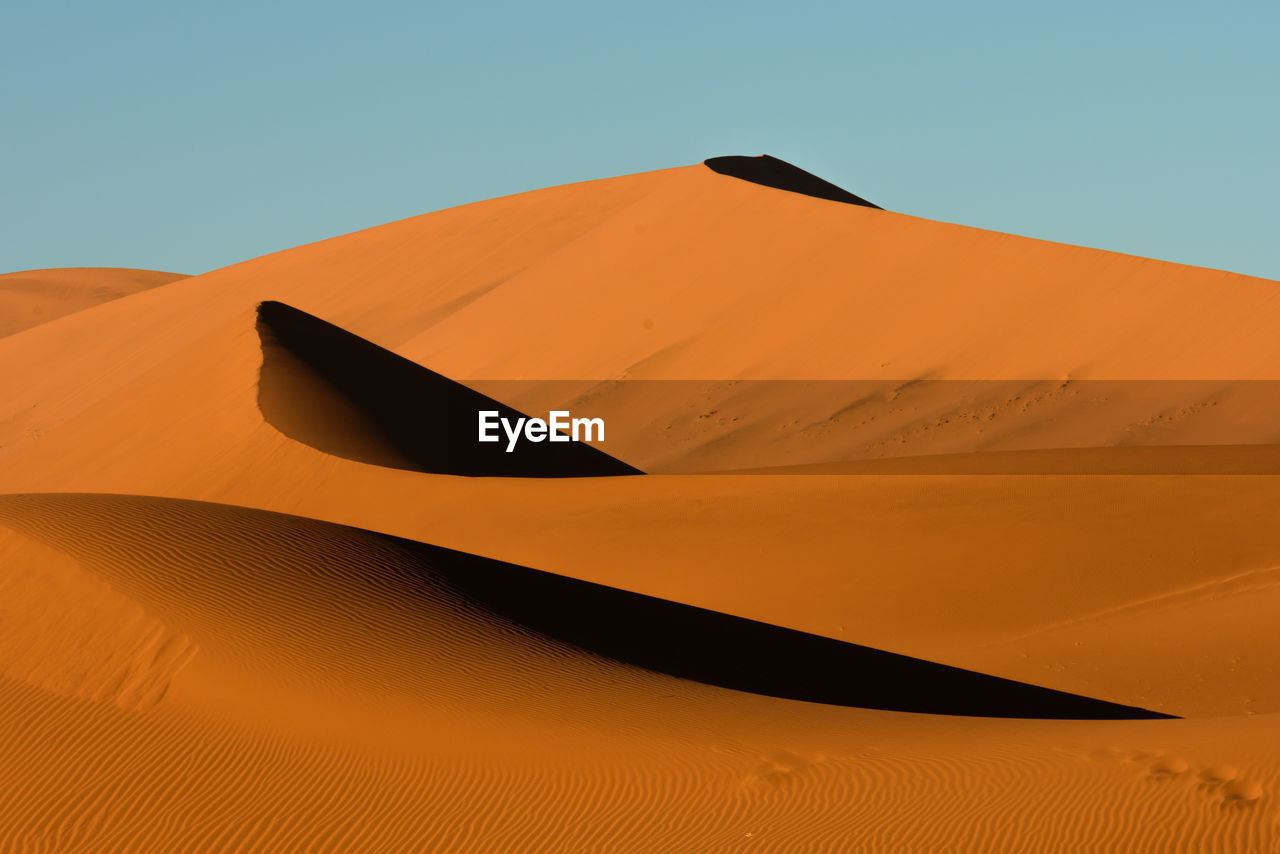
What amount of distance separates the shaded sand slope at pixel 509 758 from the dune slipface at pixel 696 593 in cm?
3

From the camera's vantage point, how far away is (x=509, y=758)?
9258 millimetres

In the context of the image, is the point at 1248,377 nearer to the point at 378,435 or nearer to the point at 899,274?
the point at 899,274

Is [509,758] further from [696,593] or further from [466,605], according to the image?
[696,593]

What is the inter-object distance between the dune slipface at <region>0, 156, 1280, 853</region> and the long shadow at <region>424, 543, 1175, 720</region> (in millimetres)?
61

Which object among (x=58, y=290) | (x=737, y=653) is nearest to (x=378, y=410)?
(x=737, y=653)

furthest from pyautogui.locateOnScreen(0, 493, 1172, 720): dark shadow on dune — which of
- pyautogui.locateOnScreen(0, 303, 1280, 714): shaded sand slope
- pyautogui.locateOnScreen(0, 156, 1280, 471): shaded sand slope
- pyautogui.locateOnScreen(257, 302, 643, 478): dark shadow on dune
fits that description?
pyautogui.locateOnScreen(0, 156, 1280, 471): shaded sand slope

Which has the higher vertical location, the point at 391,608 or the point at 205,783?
the point at 391,608

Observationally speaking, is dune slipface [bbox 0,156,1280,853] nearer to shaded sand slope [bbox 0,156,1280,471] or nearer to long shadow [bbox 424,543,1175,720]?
long shadow [bbox 424,543,1175,720]

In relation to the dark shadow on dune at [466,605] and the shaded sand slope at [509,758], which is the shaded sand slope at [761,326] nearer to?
the dark shadow on dune at [466,605]

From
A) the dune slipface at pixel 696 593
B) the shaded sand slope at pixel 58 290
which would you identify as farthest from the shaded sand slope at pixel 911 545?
the shaded sand slope at pixel 58 290

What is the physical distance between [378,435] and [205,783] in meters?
16.2

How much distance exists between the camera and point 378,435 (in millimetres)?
24984

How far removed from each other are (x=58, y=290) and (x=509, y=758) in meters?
92.5

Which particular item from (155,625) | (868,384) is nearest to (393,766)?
(155,625)
